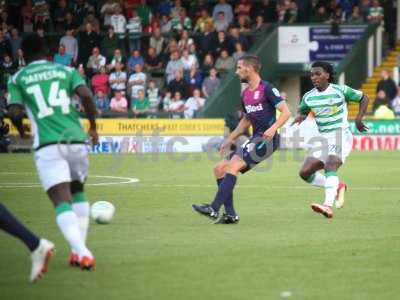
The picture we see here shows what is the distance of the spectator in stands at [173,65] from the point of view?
1328 inches

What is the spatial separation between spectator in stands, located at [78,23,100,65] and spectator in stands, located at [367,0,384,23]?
9022 mm

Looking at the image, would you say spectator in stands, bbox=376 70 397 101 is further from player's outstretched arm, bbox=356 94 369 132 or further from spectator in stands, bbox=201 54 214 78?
player's outstretched arm, bbox=356 94 369 132

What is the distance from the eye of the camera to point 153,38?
34938 mm

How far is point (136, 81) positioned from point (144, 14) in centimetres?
379

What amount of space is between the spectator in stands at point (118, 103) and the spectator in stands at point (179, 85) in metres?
1.44

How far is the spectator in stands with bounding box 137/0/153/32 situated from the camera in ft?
119

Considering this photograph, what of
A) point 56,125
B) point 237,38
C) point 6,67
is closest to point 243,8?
point 237,38

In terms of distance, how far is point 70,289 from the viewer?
8898 millimetres

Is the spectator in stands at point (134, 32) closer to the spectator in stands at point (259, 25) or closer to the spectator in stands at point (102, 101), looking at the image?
the spectator in stands at point (102, 101)

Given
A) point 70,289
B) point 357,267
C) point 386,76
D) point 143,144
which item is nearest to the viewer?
point 70,289

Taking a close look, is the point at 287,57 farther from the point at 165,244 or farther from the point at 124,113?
the point at 165,244

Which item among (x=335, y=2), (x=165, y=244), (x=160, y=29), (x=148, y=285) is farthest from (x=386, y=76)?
(x=148, y=285)

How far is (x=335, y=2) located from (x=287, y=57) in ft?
7.97

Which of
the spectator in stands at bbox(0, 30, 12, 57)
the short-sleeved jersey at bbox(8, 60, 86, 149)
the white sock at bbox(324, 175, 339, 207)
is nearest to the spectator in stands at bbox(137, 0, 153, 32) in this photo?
the spectator in stands at bbox(0, 30, 12, 57)
